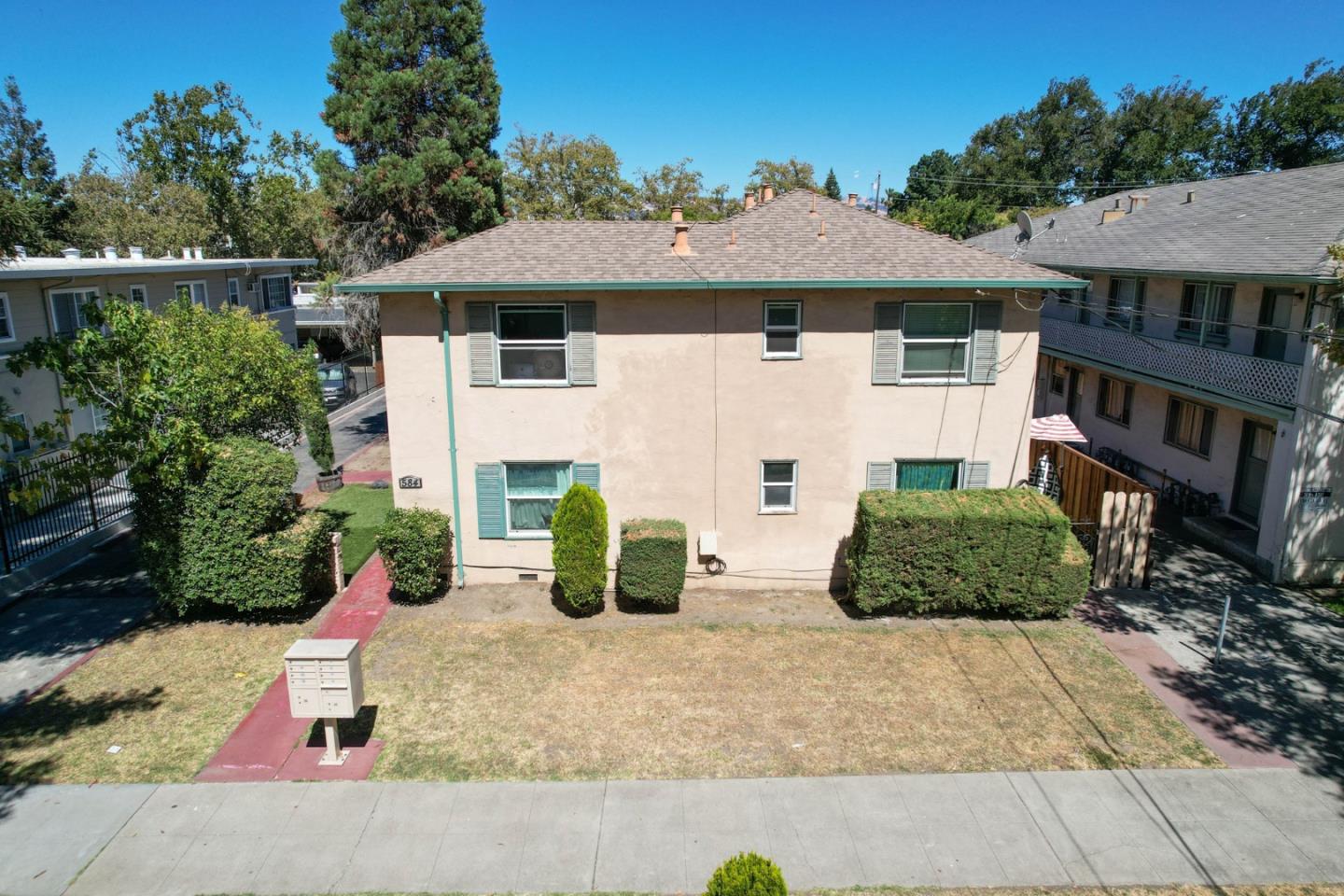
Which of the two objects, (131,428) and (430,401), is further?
(430,401)

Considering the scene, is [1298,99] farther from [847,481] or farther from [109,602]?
[109,602]

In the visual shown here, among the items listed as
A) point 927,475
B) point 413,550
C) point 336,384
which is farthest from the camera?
point 336,384

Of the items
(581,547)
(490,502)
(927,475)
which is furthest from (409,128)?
(927,475)

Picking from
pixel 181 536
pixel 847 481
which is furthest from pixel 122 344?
pixel 847 481

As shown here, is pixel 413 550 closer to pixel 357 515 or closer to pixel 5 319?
pixel 357 515

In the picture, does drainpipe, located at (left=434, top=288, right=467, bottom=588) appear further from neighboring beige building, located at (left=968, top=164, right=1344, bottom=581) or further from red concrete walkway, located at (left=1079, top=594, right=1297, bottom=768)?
neighboring beige building, located at (left=968, top=164, right=1344, bottom=581)

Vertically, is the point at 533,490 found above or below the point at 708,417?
below

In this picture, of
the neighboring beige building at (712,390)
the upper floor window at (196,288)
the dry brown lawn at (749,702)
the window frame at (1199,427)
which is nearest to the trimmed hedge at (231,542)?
the dry brown lawn at (749,702)
